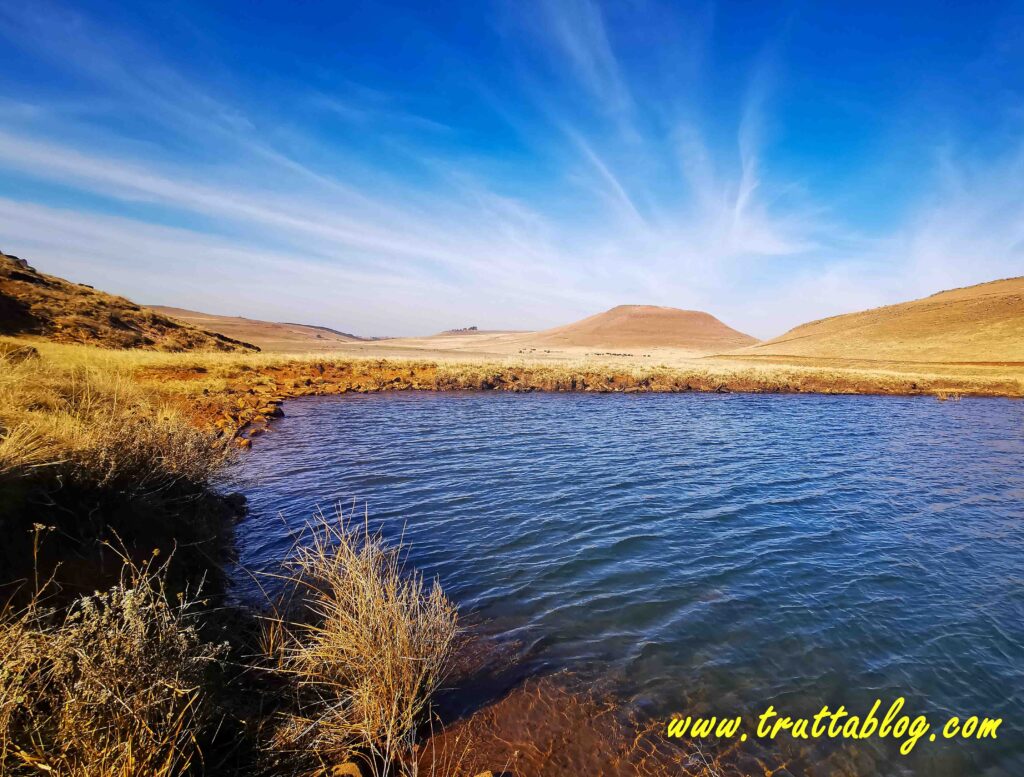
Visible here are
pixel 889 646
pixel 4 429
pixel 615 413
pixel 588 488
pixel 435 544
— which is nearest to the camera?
pixel 4 429

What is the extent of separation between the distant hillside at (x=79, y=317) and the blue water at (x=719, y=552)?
2565 cm

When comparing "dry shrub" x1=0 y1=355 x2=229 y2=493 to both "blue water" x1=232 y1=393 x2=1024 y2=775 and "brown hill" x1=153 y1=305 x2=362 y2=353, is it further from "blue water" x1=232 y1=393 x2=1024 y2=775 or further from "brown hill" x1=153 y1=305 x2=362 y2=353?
"brown hill" x1=153 y1=305 x2=362 y2=353

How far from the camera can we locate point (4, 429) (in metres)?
5.11

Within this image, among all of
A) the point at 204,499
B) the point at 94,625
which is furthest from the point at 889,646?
the point at 204,499

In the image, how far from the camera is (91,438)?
556cm

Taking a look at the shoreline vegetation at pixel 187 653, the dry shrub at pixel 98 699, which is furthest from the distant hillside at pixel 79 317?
the dry shrub at pixel 98 699

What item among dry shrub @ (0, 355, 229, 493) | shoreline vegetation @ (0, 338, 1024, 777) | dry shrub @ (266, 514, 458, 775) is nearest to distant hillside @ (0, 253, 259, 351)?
dry shrub @ (0, 355, 229, 493)

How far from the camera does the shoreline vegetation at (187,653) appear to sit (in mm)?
2789

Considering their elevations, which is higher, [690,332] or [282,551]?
[690,332]

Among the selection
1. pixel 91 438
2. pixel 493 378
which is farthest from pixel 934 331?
pixel 91 438

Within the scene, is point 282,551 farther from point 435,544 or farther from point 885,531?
point 885,531

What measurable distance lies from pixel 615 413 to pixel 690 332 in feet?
455

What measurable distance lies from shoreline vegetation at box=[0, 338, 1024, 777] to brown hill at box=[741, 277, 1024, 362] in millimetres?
64127

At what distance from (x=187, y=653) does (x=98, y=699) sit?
2.51ft
